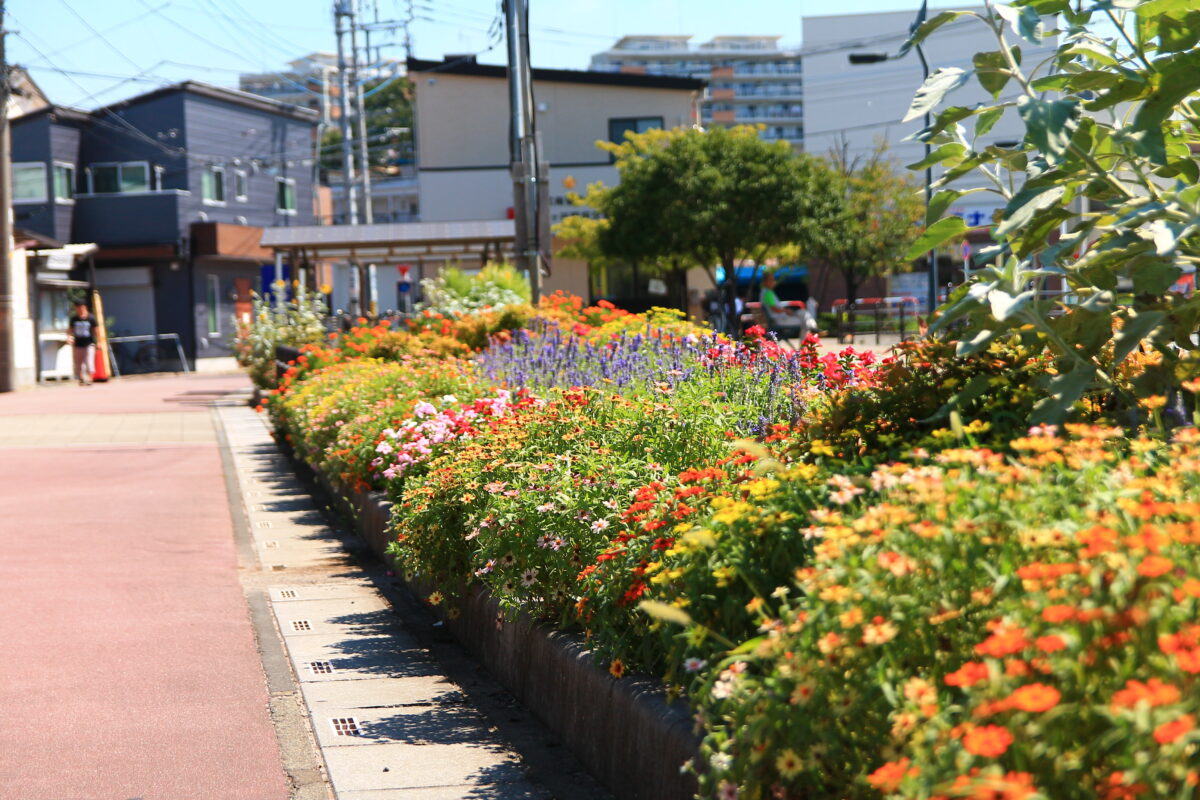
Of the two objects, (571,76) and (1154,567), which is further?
(571,76)

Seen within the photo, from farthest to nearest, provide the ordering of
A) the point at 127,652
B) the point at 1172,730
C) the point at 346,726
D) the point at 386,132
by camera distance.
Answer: the point at 386,132 → the point at 127,652 → the point at 346,726 → the point at 1172,730

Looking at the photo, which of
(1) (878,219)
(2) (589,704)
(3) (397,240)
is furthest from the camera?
(1) (878,219)

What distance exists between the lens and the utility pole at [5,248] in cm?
3142

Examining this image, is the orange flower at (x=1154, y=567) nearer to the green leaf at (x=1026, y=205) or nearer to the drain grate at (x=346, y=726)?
the green leaf at (x=1026, y=205)

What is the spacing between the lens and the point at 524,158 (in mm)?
17703

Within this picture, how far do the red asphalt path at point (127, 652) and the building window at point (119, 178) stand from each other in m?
34.3

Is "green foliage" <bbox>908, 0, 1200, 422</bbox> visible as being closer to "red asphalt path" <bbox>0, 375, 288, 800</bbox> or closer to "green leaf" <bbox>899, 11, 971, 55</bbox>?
"green leaf" <bbox>899, 11, 971, 55</bbox>

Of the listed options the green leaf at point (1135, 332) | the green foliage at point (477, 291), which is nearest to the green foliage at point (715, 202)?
the green foliage at point (477, 291)

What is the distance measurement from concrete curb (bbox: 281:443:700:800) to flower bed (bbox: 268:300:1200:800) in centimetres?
10

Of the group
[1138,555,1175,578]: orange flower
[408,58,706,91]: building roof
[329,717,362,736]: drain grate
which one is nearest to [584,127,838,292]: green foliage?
[408,58,706,91]: building roof

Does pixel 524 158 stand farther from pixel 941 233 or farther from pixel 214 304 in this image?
pixel 214 304

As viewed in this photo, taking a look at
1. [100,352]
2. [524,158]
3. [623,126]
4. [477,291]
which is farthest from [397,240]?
[623,126]

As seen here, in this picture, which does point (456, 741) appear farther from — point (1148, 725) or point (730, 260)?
point (730, 260)

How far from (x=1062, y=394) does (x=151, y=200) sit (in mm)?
45760
